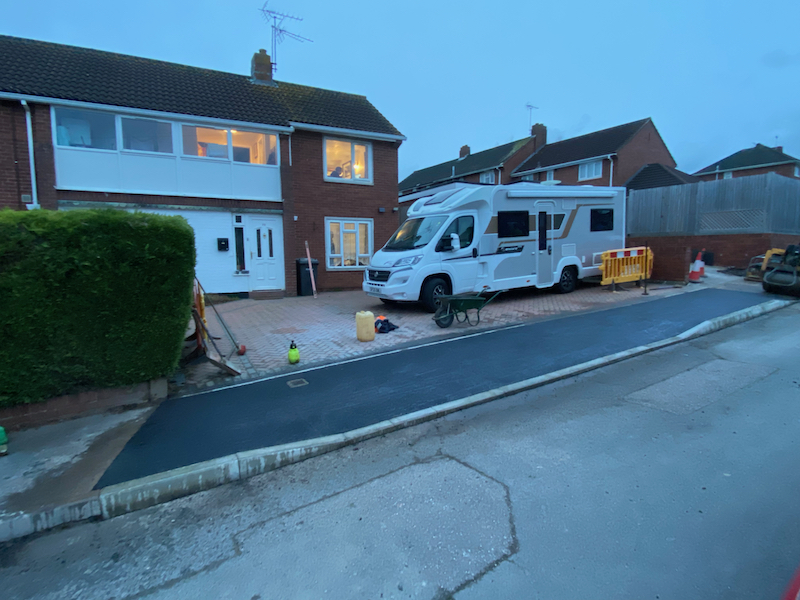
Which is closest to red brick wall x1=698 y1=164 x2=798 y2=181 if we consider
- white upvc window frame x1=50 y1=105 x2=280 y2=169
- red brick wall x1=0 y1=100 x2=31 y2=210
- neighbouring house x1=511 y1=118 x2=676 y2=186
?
neighbouring house x1=511 y1=118 x2=676 y2=186

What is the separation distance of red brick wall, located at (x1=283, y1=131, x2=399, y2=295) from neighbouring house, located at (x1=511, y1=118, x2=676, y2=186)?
46.8ft

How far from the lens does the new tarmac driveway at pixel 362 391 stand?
436 centimetres

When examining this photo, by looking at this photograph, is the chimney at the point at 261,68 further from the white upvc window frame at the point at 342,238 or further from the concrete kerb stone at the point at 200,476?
the concrete kerb stone at the point at 200,476

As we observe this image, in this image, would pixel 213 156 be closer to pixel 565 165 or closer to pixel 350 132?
pixel 350 132

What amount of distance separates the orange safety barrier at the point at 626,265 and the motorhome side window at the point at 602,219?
0.79 metres

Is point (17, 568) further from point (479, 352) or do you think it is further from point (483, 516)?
point (479, 352)

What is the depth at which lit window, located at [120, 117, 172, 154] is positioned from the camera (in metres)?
13.1

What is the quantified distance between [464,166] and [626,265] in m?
27.6

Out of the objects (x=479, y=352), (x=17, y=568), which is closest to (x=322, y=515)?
(x=17, y=568)

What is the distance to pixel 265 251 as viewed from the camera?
48.8 feet

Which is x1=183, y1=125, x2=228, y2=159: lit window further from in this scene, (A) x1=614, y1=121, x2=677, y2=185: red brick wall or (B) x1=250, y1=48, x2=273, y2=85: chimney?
(A) x1=614, y1=121, x2=677, y2=185: red brick wall

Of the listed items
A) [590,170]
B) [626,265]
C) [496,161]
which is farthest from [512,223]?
[496,161]

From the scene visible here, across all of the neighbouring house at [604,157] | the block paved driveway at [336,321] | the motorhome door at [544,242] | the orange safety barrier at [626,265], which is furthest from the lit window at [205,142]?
the neighbouring house at [604,157]

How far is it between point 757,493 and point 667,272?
1295 centimetres
